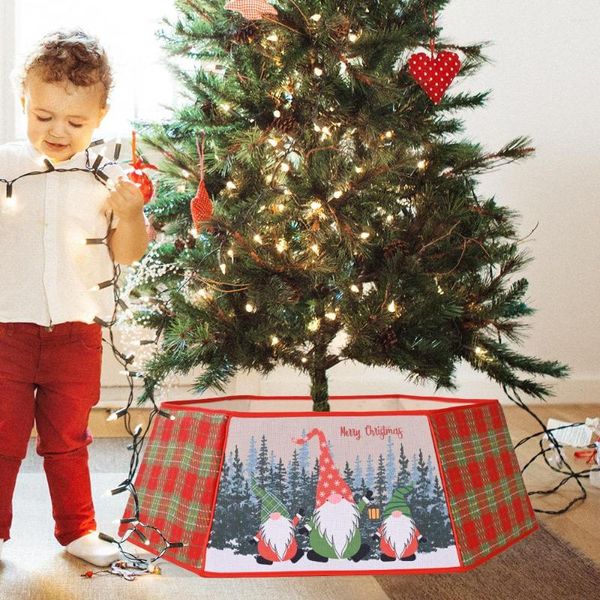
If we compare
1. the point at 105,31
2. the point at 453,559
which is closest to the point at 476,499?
the point at 453,559

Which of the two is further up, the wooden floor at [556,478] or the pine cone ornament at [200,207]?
the pine cone ornament at [200,207]

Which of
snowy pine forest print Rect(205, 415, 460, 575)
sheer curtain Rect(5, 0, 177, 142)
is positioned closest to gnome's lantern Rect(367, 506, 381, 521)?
snowy pine forest print Rect(205, 415, 460, 575)

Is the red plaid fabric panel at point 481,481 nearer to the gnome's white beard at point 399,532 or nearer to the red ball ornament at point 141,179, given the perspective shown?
the gnome's white beard at point 399,532

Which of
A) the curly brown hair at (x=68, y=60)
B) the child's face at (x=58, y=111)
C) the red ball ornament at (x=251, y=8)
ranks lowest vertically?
the child's face at (x=58, y=111)

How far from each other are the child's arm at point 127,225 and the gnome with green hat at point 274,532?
1.34ft

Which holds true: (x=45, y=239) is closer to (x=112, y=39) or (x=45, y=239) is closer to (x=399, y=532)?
(x=399, y=532)

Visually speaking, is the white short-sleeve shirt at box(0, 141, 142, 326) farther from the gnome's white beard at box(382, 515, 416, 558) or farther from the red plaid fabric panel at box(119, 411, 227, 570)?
the gnome's white beard at box(382, 515, 416, 558)

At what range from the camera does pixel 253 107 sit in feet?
5.35

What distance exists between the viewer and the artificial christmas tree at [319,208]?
1.55 m

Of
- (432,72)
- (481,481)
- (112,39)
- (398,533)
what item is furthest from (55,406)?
(112,39)

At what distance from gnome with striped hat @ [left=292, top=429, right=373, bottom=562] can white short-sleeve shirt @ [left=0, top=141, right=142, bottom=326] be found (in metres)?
0.42

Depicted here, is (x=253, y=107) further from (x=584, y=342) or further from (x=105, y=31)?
(x=584, y=342)

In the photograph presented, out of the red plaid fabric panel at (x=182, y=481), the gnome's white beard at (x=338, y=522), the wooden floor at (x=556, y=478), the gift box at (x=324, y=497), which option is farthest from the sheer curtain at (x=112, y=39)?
the gnome's white beard at (x=338, y=522)

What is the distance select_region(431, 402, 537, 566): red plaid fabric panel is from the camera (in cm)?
139
